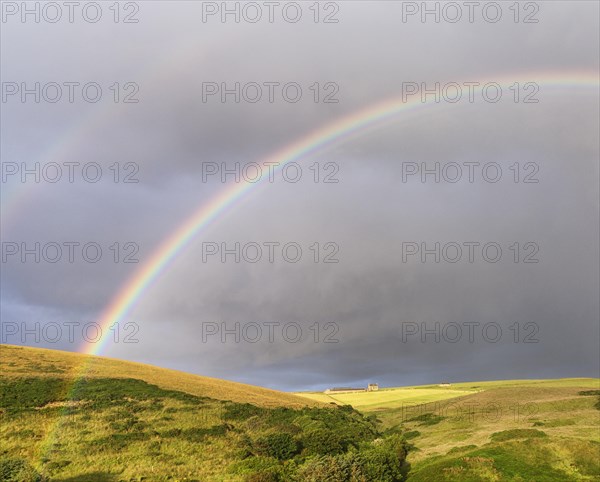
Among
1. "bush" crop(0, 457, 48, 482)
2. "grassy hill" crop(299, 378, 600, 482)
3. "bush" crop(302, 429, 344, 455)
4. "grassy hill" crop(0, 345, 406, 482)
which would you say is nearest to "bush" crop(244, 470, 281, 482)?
A: "grassy hill" crop(0, 345, 406, 482)

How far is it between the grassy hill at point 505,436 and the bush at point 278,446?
11.0m

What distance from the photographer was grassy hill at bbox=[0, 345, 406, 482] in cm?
3944

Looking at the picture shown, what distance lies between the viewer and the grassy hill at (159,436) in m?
39.4

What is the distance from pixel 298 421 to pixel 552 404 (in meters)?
47.9

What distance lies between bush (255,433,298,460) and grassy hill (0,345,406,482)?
10 cm

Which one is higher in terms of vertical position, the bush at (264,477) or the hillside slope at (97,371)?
the hillside slope at (97,371)

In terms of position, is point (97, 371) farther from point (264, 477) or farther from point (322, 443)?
point (264, 477)

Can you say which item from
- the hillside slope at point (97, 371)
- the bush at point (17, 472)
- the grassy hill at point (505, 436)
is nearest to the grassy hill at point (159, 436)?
the bush at point (17, 472)

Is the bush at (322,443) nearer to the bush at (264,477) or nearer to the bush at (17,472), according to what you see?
the bush at (264,477)

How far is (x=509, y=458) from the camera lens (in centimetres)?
4731

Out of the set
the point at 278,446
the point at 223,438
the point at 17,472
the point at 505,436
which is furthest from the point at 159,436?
the point at 505,436

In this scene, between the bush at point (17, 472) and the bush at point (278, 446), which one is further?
the bush at point (278, 446)

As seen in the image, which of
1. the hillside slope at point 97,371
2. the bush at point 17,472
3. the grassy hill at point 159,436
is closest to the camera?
the bush at point 17,472

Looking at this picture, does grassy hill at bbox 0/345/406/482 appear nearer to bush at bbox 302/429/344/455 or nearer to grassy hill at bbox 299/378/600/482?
bush at bbox 302/429/344/455
